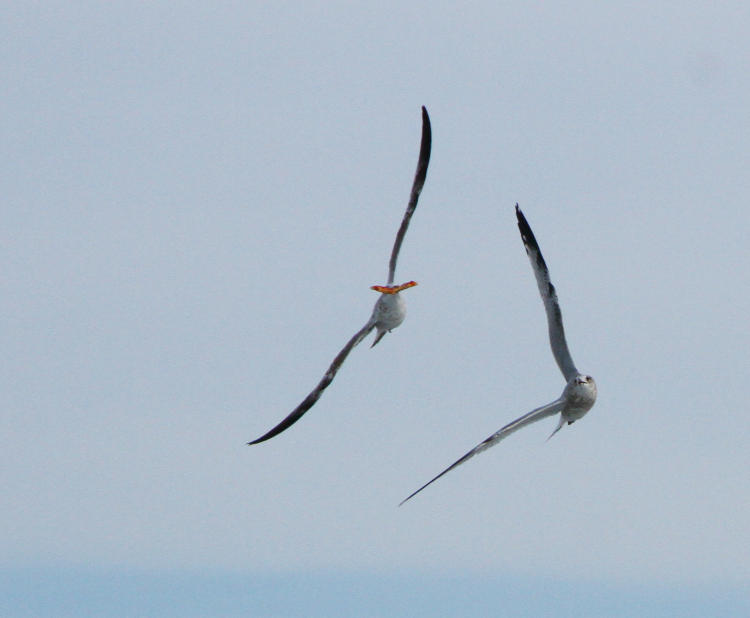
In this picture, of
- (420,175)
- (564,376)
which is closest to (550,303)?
(564,376)

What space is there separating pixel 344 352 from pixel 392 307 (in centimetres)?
237

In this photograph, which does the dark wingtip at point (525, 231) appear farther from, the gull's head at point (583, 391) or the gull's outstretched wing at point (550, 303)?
the gull's head at point (583, 391)

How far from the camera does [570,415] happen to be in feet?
212

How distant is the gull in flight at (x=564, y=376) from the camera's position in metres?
62.8

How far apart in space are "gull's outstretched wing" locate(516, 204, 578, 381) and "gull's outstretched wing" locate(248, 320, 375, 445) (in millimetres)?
6213

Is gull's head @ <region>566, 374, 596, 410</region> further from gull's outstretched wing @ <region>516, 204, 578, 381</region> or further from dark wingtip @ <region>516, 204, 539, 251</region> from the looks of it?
dark wingtip @ <region>516, 204, 539, 251</region>

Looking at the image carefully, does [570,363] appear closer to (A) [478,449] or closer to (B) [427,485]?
(A) [478,449]

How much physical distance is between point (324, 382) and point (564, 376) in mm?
8518

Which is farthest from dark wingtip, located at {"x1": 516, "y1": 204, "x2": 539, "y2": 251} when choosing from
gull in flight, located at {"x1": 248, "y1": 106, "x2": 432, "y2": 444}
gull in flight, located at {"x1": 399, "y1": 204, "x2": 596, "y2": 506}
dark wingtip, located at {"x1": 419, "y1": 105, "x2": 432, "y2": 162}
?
dark wingtip, located at {"x1": 419, "y1": 105, "x2": 432, "y2": 162}

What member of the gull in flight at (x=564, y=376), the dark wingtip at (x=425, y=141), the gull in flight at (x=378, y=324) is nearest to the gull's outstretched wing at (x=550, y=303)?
the gull in flight at (x=564, y=376)

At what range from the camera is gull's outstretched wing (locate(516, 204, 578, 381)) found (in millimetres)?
65750

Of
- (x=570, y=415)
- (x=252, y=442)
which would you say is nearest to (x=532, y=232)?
(x=570, y=415)

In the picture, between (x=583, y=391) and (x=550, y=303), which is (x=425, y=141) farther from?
(x=583, y=391)

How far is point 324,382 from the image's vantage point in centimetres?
6775
